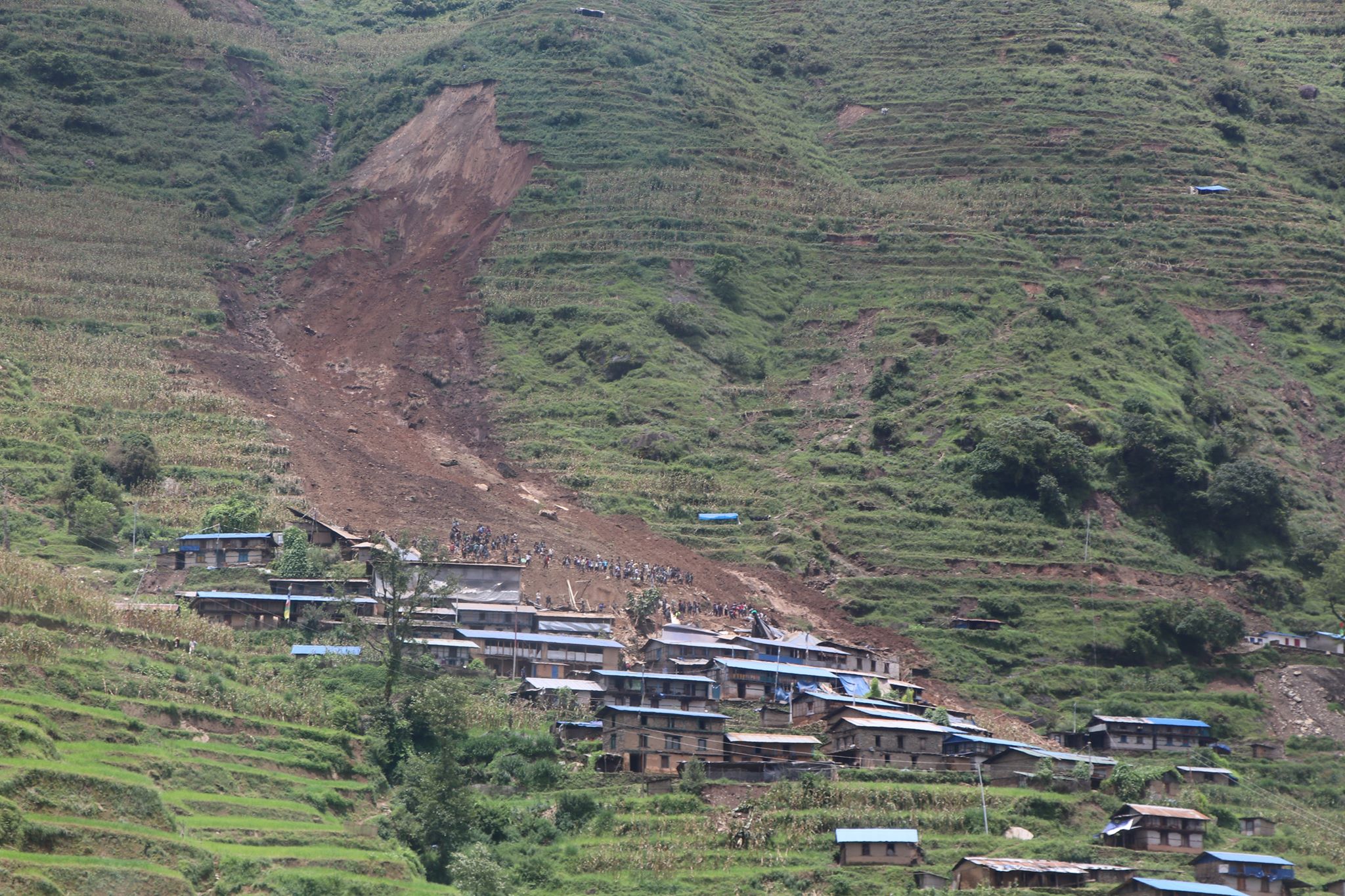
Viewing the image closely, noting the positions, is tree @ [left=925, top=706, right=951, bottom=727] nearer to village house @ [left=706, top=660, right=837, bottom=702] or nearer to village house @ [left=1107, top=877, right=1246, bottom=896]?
village house @ [left=706, top=660, right=837, bottom=702]

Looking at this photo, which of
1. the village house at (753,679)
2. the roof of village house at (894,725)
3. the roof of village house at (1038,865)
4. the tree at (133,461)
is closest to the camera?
the roof of village house at (1038,865)

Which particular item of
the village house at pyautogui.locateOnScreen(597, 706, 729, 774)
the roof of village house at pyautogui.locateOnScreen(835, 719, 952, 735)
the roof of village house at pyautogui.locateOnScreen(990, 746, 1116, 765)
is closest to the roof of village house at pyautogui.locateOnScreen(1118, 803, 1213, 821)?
the roof of village house at pyautogui.locateOnScreen(990, 746, 1116, 765)

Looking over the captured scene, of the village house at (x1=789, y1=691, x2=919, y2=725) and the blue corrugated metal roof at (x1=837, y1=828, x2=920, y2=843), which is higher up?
the blue corrugated metal roof at (x1=837, y1=828, x2=920, y2=843)

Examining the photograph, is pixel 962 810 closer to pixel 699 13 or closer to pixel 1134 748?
pixel 1134 748

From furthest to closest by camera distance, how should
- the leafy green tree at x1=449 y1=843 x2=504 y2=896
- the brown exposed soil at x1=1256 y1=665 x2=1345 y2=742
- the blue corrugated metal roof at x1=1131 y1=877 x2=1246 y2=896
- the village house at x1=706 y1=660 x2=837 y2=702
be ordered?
1. the brown exposed soil at x1=1256 y1=665 x2=1345 y2=742
2. the village house at x1=706 y1=660 x2=837 y2=702
3. the blue corrugated metal roof at x1=1131 y1=877 x2=1246 y2=896
4. the leafy green tree at x1=449 y1=843 x2=504 y2=896

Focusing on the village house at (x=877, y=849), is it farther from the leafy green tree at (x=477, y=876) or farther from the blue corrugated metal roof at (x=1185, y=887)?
the leafy green tree at (x=477, y=876)

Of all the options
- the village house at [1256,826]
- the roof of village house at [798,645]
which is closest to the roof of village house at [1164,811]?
the village house at [1256,826]

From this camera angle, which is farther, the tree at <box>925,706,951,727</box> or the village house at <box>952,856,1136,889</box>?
the tree at <box>925,706,951,727</box>
